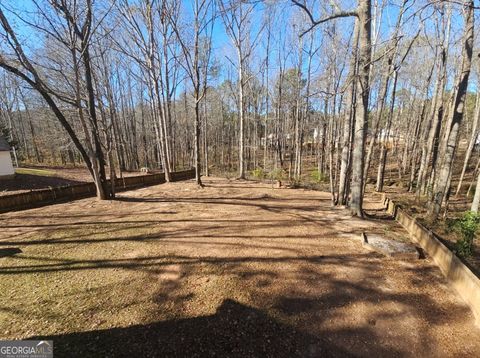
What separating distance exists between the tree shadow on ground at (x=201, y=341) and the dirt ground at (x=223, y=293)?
0.01 m

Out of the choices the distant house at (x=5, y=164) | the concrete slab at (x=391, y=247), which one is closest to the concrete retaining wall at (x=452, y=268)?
the concrete slab at (x=391, y=247)

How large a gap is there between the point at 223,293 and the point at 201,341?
76cm

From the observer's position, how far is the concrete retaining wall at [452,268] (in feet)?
9.49

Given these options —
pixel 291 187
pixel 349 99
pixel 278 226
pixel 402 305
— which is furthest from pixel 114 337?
pixel 291 187

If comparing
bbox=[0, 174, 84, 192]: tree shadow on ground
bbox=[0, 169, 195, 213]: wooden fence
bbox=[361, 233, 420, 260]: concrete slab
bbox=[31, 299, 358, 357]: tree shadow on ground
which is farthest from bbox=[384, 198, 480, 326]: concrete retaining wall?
bbox=[0, 174, 84, 192]: tree shadow on ground

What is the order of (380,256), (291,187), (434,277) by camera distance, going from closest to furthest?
(434,277)
(380,256)
(291,187)

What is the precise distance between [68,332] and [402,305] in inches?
162

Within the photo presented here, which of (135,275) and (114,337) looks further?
(135,275)

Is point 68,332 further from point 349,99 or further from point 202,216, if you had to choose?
point 349,99

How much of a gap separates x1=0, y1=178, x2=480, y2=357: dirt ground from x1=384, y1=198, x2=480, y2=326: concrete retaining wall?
141mm

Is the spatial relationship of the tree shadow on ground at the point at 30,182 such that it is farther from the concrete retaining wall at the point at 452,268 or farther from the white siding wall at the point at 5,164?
the concrete retaining wall at the point at 452,268

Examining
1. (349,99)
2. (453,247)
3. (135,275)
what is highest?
(349,99)

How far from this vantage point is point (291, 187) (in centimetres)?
1180

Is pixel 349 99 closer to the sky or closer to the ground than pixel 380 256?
closer to the sky
